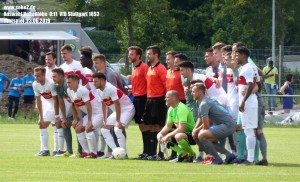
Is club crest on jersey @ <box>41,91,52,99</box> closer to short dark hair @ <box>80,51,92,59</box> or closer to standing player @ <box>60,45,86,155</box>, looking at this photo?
standing player @ <box>60,45,86,155</box>

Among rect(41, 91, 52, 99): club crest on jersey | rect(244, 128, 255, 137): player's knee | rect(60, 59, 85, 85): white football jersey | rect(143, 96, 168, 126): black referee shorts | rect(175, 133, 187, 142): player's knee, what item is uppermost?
rect(60, 59, 85, 85): white football jersey

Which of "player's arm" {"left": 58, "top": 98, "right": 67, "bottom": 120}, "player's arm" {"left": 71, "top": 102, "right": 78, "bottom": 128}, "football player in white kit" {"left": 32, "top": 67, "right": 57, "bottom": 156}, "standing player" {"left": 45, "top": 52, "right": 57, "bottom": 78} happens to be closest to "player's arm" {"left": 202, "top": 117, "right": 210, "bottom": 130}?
"player's arm" {"left": 71, "top": 102, "right": 78, "bottom": 128}

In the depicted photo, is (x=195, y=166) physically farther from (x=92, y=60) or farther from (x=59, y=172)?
(x=92, y=60)

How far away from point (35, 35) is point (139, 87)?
19864 mm

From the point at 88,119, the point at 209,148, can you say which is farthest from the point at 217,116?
the point at 88,119

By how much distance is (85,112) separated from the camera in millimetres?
19578

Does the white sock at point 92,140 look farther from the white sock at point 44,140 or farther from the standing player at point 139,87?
the white sock at point 44,140

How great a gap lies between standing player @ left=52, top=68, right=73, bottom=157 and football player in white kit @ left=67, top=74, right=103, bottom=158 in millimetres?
330

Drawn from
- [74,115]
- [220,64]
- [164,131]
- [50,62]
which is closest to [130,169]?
[164,131]

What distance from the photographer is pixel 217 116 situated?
1761cm

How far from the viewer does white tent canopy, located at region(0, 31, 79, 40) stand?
125ft

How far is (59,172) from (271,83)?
22.0 metres

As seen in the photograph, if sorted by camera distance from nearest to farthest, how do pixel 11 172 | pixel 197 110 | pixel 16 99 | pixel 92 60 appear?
pixel 11 172
pixel 197 110
pixel 92 60
pixel 16 99

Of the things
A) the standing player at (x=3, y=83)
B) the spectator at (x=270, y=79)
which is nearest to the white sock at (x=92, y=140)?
the spectator at (x=270, y=79)
